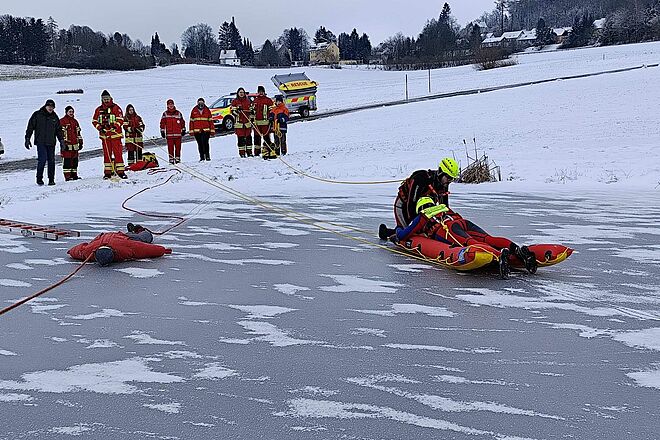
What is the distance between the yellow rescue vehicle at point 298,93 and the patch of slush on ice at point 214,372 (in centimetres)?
2843

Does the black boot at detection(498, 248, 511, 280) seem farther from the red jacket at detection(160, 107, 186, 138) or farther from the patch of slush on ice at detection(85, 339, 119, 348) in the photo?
the red jacket at detection(160, 107, 186, 138)

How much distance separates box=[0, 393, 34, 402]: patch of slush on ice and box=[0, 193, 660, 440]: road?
0.6 inches

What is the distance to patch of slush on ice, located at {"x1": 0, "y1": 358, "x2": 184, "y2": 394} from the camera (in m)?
4.50

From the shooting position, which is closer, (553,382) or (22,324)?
(553,382)

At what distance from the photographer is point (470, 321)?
5.76 metres

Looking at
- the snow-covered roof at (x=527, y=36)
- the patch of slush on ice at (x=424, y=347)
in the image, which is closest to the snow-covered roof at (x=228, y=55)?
the snow-covered roof at (x=527, y=36)

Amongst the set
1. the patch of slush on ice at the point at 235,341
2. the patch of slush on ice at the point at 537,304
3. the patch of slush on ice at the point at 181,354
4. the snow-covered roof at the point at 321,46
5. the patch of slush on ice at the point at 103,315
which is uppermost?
the snow-covered roof at the point at 321,46

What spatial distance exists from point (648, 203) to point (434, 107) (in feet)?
63.9

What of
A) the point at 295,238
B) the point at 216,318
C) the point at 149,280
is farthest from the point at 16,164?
the point at 216,318

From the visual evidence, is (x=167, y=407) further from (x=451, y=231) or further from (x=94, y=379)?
(x=451, y=231)

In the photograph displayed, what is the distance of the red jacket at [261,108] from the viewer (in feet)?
63.3

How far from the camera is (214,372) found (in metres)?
4.73

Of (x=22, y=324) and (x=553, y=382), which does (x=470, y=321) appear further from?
(x=22, y=324)

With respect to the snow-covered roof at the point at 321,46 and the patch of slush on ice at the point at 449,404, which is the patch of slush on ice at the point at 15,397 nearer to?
the patch of slush on ice at the point at 449,404
